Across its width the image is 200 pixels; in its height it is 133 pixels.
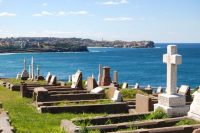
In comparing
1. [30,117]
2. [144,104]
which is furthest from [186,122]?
[30,117]

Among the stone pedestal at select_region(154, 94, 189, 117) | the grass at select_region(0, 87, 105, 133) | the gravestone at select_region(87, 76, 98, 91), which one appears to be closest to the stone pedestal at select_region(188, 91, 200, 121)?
the stone pedestal at select_region(154, 94, 189, 117)

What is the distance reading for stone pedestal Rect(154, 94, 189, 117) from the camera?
1433 cm

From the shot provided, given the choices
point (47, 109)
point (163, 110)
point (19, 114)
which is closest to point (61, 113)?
point (47, 109)

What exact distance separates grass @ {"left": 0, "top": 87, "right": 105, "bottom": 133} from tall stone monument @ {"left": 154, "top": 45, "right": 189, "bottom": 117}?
2937 millimetres

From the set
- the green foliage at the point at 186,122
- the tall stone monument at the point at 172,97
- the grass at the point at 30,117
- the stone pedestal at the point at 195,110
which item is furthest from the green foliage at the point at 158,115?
the grass at the point at 30,117

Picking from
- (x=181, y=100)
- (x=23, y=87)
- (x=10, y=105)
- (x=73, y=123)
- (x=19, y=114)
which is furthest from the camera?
(x=23, y=87)

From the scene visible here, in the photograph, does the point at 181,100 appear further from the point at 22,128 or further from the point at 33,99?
the point at 33,99

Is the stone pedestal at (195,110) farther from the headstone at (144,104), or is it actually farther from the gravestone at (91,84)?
the gravestone at (91,84)

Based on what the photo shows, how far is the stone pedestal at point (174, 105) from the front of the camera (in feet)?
47.0

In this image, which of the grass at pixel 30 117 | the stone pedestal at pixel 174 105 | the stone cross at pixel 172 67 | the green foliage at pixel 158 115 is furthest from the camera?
the stone cross at pixel 172 67

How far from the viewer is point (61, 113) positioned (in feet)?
54.6

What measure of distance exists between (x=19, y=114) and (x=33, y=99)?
4470 millimetres

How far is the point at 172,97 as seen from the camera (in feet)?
47.5

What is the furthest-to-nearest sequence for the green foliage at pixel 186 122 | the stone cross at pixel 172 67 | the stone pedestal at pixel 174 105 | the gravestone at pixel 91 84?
the gravestone at pixel 91 84
the stone cross at pixel 172 67
the stone pedestal at pixel 174 105
the green foliage at pixel 186 122
